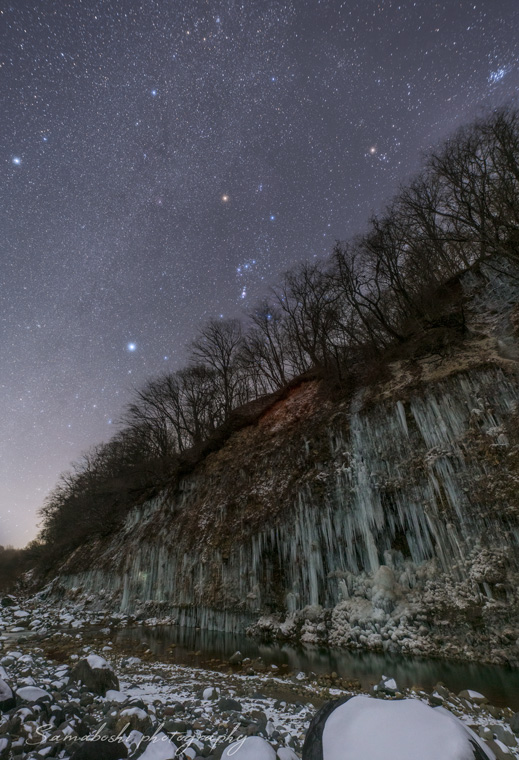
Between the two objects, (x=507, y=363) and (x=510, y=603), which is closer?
(x=510, y=603)

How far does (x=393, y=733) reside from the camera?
2006 millimetres

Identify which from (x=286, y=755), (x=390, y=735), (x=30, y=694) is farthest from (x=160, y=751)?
(x=30, y=694)

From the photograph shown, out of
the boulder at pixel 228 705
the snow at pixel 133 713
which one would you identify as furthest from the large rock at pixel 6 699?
the boulder at pixel 228 705

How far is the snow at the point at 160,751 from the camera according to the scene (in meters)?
2.71

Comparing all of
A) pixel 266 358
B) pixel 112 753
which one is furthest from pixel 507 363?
pixel 266 358

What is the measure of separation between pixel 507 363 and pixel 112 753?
38.6 ft

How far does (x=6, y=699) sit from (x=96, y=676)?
2.19 m

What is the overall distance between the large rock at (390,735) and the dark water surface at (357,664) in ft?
13.2

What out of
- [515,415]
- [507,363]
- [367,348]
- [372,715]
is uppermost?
[367,348]

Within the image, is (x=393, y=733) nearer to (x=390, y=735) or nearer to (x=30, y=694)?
(x=390, y=735)

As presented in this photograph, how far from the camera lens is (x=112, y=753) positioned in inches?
109

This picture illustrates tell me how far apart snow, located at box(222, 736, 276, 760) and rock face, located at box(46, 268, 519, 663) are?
6407mm

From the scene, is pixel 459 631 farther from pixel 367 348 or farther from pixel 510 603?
pixel 367 348

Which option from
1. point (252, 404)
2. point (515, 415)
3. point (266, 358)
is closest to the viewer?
point (515, 415)
